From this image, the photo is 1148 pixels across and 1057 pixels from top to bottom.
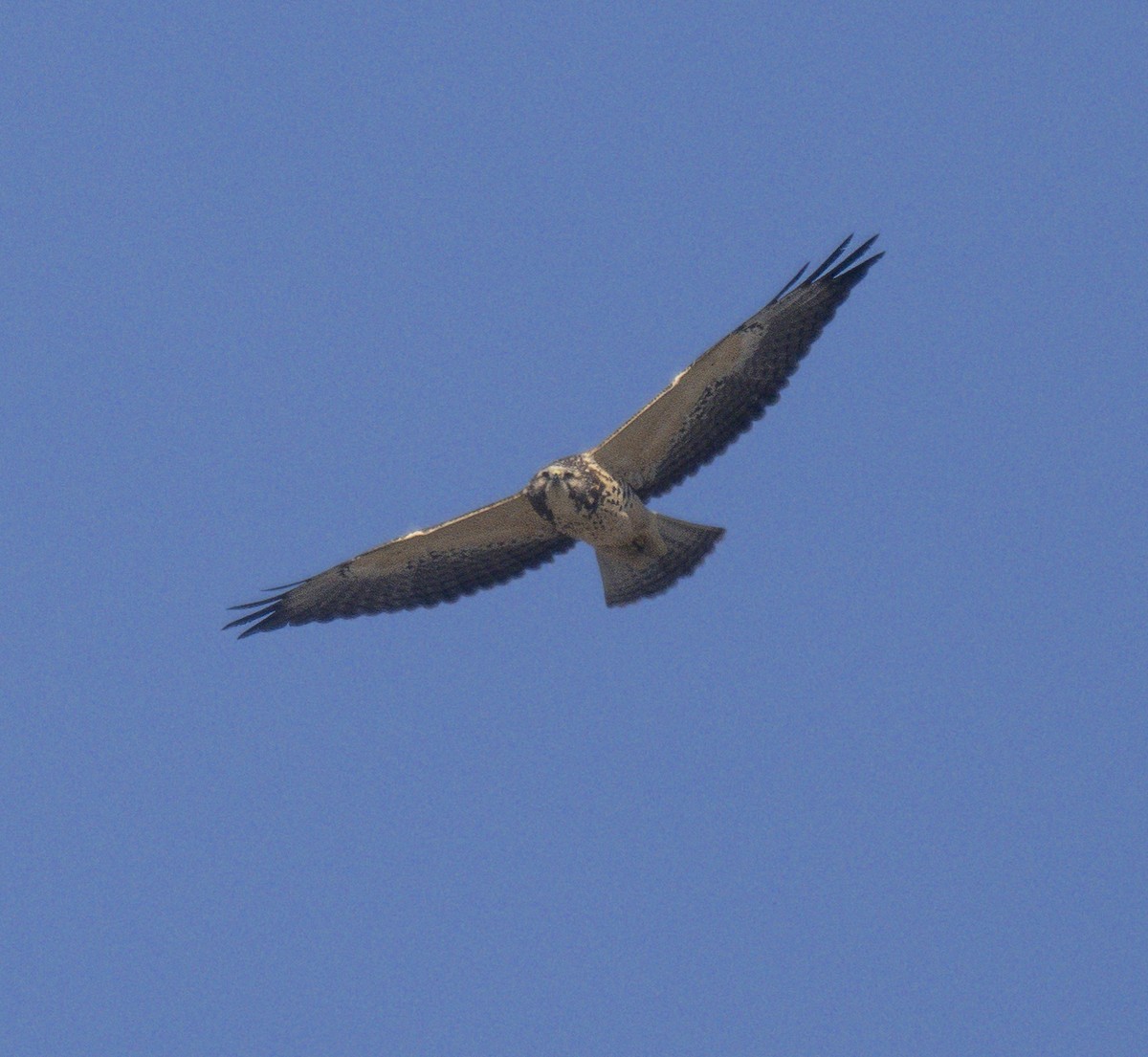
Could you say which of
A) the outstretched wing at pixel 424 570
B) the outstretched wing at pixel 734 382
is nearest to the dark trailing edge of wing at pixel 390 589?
the outstretched wing at pixel 424 570

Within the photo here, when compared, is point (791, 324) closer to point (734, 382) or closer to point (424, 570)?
point (734, 382)

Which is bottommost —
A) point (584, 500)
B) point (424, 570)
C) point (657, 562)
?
point (657, 562)

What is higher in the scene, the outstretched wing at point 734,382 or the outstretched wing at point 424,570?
the outstretched wing at point 424,570

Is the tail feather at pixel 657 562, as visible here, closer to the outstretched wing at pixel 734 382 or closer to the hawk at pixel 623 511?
the hawk at pixel 623 511

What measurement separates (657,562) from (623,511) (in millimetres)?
857

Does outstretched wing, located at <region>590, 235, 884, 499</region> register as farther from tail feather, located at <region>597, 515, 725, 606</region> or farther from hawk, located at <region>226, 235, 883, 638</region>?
tail feather, located at <region>597, 515, 725, 606</region>

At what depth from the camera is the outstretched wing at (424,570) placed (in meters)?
16.5

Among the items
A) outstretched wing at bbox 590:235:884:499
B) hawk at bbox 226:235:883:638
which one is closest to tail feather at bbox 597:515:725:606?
hawk at bbox 226:235:883:638

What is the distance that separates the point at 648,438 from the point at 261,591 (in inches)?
151

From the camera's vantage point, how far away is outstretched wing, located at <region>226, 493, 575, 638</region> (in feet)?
54.1

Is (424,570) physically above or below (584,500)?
above

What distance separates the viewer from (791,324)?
15.8 m

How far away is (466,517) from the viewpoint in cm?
1623

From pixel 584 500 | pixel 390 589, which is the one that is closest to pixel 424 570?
pixel 390 589
